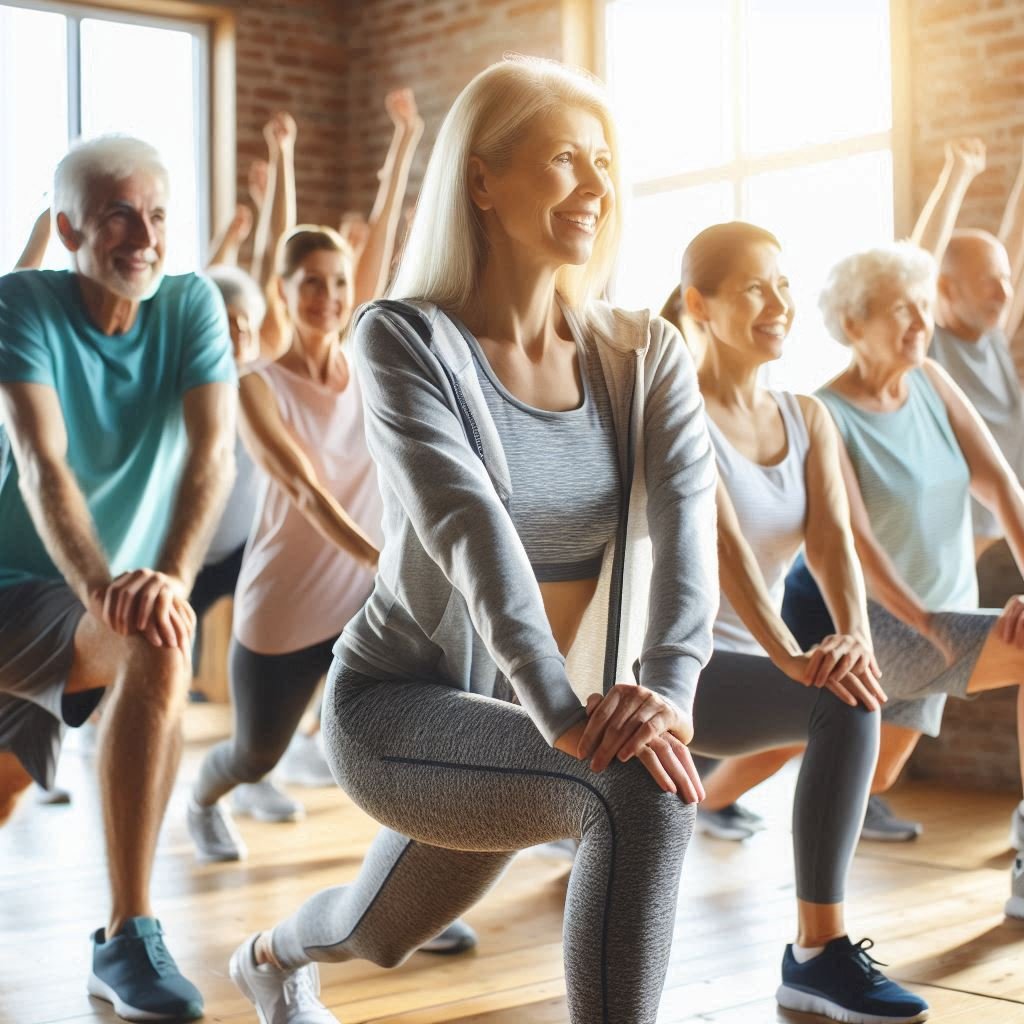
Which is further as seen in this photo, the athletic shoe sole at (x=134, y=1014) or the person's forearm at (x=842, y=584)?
the person's forearm at (x=842, y=584)

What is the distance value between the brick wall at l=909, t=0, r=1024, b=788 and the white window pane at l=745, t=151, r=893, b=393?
391 millimetres

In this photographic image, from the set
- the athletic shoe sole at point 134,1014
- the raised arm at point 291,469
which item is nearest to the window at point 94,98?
the raised arm at point 291,469

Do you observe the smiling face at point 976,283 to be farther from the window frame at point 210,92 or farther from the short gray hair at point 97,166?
the window frame at point 210,92

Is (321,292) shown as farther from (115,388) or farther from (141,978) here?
(141,978)

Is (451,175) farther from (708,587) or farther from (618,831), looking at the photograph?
(618,831)

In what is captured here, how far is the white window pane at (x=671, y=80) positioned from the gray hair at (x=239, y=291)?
2.03m

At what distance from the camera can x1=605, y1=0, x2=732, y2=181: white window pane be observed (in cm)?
612

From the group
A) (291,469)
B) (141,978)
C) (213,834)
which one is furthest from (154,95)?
(141,978)

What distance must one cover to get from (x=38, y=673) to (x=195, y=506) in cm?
40

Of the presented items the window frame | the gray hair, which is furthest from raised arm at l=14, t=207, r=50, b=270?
the window frame

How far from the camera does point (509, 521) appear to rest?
1.77 m

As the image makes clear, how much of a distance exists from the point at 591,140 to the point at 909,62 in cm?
351

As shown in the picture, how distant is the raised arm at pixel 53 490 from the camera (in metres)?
2.70

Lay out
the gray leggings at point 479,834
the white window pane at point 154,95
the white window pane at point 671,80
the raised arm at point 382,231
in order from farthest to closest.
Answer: the white window pane at point 154,95, the white window pane at point 671,80, the raised arm at point 382,231, the gray leggings at point 479,834
